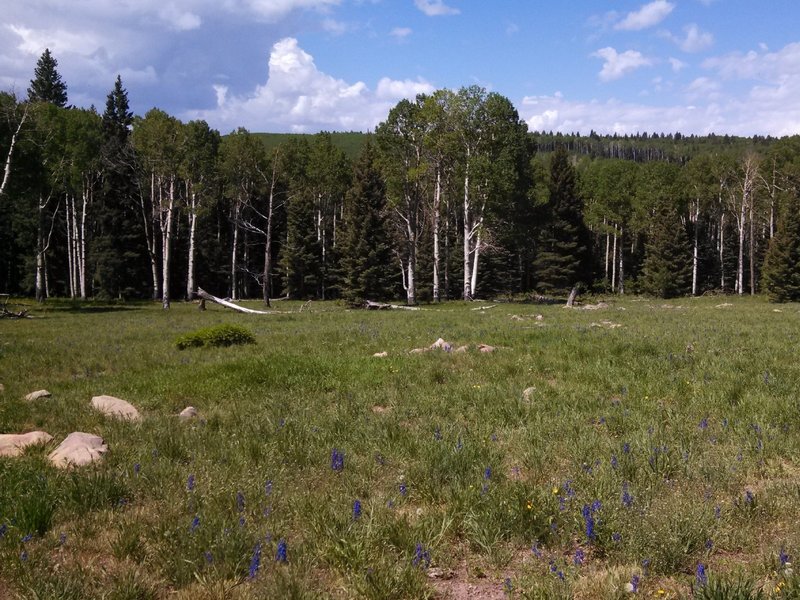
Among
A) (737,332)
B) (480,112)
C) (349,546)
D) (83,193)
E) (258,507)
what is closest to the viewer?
(349,546)

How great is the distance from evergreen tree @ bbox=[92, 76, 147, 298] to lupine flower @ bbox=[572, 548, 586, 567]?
182 ft

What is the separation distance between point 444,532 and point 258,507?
1567mm

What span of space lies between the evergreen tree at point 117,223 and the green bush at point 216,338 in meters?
42.5

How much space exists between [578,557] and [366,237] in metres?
43.0

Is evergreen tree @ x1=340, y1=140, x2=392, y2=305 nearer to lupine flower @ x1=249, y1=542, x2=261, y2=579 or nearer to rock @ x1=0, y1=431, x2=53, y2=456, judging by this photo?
rock @ x1=0, y1=431, x2=53, y2=456

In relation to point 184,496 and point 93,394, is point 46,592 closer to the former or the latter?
point 184,496

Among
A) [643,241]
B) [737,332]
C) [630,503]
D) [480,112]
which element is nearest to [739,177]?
[643,241]

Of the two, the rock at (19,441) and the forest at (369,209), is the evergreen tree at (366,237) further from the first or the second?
the rock at (19,441)

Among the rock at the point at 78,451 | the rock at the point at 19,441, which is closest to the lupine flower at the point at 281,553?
the rock at the point at 78,451

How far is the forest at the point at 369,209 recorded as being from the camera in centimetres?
4134

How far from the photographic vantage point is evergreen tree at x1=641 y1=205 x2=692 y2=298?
57.8 meters

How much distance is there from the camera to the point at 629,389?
819cm

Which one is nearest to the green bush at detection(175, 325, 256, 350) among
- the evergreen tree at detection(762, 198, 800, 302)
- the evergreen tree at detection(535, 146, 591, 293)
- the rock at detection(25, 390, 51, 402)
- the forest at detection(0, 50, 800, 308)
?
the rock at detection(25, 390, 51, 402)

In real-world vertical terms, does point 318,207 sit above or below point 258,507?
above
